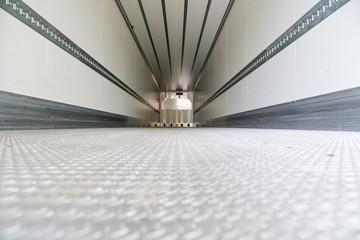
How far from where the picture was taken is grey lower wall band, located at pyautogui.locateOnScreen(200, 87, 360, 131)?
133cm

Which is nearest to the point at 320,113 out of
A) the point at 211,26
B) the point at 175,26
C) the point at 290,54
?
the point at 290,54

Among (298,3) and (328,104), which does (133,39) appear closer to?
(298,3)

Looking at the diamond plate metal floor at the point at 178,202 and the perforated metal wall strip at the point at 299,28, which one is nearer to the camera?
the diamond plate metal floor at the point at 178,202

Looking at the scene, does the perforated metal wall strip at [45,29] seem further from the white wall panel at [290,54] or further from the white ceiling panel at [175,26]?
the white wall panel at [290,54]

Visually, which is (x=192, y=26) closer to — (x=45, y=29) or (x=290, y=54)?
(x=290, y=54)

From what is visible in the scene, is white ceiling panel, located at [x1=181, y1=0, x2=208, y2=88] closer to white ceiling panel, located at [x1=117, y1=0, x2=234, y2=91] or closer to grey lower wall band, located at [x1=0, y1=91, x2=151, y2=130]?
white ceiling panel, located at [x1=117, y1=0, x2=234, y2=91]

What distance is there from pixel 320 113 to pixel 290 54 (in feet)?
2.46

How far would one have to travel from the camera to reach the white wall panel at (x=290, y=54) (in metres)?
1.34

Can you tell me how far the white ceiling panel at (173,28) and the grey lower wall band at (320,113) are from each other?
2861mm

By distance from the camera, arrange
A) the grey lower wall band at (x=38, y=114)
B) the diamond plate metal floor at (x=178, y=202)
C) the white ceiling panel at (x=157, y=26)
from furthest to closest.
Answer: the white ceiling panel at (x=157, y=26) → the grey lower wall band at (x=38, y=114) → the diamond plate metal floor at (x=178, y=202)

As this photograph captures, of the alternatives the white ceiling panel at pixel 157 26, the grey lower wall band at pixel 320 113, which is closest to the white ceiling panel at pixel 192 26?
the white ceiling panel at pixel 157 26

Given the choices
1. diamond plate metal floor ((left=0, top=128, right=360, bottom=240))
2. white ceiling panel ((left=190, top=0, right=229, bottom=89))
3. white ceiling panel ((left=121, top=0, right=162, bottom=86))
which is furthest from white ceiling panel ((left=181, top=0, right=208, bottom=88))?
diamond plate metal floor ((left=0, top=128, right=360, bottom=240))

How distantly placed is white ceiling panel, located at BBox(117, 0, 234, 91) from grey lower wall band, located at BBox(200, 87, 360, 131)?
286 centimetres

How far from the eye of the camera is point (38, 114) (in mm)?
1720
